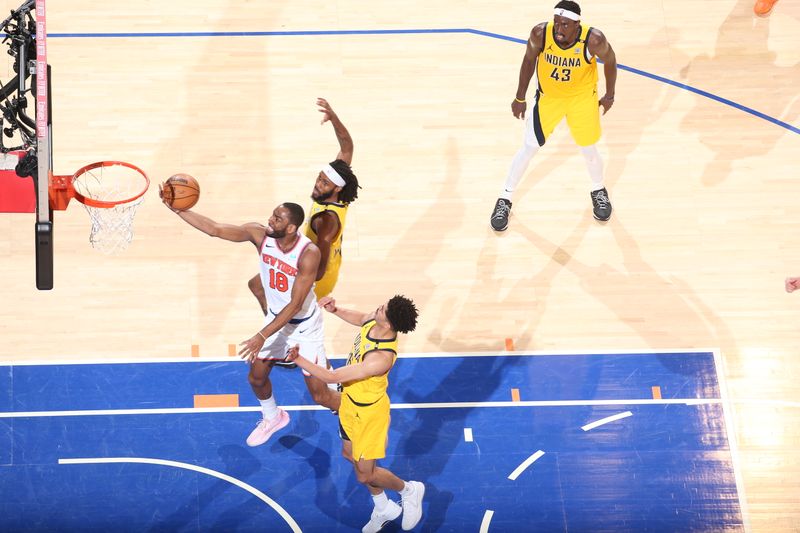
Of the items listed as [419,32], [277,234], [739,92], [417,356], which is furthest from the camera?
[419,32]

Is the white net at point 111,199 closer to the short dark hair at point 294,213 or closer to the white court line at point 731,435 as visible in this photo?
the short dark hair at point 294,213

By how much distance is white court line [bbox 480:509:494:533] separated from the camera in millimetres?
8055

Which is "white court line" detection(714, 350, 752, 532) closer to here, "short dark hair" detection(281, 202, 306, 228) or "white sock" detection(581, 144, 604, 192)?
"white sock" detection(581, 144, 604, 192)

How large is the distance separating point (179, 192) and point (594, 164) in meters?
3.93

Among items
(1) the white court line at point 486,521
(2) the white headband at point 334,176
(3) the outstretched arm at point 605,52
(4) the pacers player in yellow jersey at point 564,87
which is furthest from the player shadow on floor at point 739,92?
(2) the white headband at point 334,176

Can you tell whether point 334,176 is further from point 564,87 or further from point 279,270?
point 564,87

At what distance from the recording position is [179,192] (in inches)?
294

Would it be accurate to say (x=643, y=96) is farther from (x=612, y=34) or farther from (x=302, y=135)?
(x=302, y=135)

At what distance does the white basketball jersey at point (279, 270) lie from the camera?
291 inches

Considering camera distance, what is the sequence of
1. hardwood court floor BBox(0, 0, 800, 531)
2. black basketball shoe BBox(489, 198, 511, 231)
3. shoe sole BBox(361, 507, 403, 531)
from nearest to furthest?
1. shoe sole BBox(361, 507, 403, 531)
2. hardwood court floor BBox(0, 0, 800, 531)
3. black basketball shoe BBox(489, 198, 511, 231)

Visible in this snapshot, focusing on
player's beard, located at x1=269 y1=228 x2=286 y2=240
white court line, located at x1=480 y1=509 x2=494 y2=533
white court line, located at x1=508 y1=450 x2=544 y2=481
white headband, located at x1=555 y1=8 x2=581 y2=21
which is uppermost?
white headband, located at x1=555 y1=8 x2=581 y2=21

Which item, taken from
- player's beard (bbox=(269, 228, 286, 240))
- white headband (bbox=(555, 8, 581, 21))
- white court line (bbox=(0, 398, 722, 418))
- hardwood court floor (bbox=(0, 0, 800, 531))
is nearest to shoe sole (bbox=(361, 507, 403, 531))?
white court line (bbox=(0, 398, 722, 418))

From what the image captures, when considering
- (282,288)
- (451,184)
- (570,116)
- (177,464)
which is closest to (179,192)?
(282,288)

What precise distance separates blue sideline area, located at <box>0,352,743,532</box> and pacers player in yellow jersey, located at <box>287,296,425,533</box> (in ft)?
0.95
